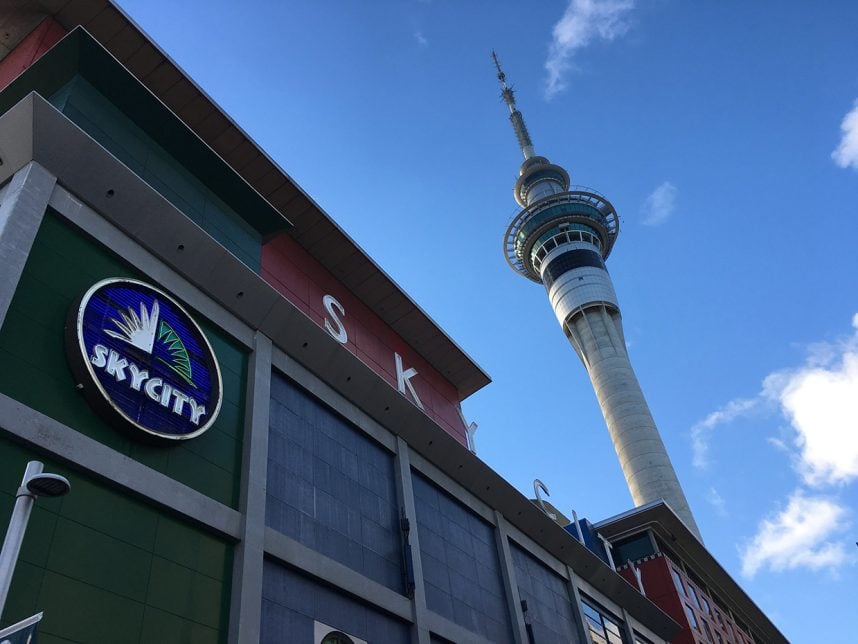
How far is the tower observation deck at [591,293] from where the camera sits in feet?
296

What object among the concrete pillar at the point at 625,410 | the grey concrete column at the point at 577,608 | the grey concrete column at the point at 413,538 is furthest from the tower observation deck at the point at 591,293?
the grey concrete column at the point at 413,538

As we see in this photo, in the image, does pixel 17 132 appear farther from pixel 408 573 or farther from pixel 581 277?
pixel 581 277

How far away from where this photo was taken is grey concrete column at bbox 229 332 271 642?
61.4ft

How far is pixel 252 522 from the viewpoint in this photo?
810 inches

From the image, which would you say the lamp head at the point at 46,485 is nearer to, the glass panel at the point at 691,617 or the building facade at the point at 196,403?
the building facade at the point at 196,403

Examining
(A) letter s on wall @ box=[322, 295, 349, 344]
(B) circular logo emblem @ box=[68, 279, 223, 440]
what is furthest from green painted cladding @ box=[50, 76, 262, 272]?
(B) circular logo emblem @ box=[68, 279, 223, 440]

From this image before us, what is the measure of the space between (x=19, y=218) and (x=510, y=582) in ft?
80.2

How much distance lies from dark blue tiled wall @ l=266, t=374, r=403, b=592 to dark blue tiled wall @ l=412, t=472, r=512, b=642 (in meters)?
2.12

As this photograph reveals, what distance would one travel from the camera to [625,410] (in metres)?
94.4

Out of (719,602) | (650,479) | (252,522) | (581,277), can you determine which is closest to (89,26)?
(252,522)

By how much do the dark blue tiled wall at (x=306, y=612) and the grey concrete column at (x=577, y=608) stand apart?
53.3 feet

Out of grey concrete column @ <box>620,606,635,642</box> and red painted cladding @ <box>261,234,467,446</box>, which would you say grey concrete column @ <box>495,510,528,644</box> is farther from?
grey concrete column @ <box>620,606,635,642</box>

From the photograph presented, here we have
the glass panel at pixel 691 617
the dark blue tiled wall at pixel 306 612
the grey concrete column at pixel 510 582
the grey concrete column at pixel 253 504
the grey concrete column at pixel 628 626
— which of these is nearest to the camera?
the grey concrete column at pixel 253 504

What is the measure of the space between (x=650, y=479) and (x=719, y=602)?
19274 millimetres
